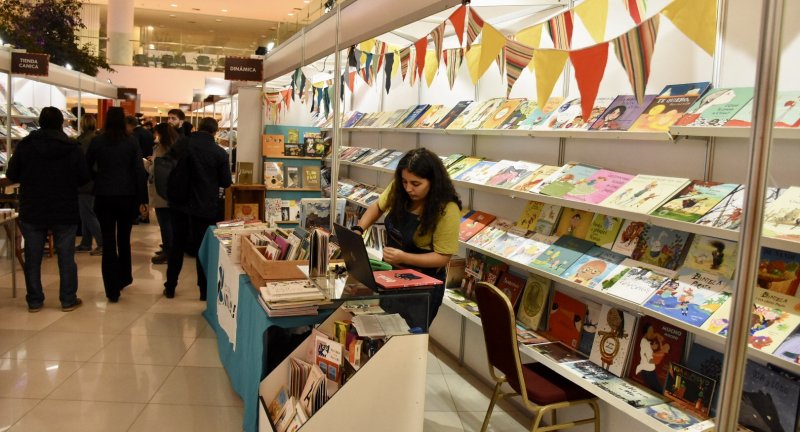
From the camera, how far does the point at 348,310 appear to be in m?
2.77

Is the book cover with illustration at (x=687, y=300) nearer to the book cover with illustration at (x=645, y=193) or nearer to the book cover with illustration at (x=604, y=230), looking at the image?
the book cover with illustration at (x=645, y=193)

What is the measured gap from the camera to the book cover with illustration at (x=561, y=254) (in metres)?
Answer: 3.23

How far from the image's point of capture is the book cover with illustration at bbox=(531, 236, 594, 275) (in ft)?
10.6

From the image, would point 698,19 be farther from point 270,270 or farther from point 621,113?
point 270,270

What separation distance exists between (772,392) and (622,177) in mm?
1193

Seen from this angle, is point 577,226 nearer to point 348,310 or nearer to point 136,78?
point 348,310

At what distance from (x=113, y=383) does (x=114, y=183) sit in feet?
6.73

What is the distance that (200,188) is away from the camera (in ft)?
18.1

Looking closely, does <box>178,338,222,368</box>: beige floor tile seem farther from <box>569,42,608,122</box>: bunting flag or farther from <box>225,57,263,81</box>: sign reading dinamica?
<box>225,57,263,81</box>: sign reading dinamica

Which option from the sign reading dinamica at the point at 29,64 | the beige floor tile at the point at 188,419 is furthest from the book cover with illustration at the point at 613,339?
the sign reading dinamica at the point at 29,64

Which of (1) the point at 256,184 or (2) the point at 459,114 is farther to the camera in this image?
(1) the point at 256,184

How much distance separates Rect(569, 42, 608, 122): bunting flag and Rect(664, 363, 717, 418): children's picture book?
3.96 ft

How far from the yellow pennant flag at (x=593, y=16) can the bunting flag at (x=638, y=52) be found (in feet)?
1.24

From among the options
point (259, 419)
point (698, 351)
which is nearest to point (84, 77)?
point (259, 419)
